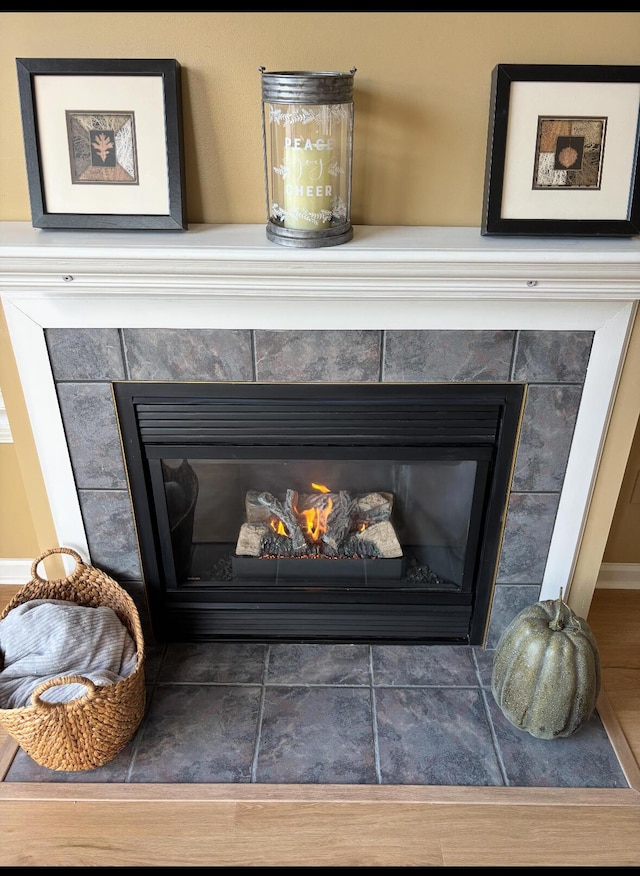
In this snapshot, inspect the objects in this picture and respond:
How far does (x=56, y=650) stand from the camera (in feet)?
5.72

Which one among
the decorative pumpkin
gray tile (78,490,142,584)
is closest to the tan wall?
gray tile (78,490,142,584)

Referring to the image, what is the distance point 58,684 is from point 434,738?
88cm

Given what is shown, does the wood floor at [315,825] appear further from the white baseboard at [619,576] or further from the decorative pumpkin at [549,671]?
the white baseboard at [619,576]

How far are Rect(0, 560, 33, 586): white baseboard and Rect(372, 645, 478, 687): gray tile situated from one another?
1.06 m

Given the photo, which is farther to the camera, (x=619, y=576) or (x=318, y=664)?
(x=619, y=576)

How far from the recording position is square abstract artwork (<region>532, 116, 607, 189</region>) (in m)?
1.44

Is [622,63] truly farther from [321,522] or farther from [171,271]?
[321,522]

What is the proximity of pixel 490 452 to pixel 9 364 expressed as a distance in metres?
1.14

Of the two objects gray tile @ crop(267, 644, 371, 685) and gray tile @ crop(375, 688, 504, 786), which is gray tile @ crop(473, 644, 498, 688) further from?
gray tile @ crop(267, 644, 371, 685)

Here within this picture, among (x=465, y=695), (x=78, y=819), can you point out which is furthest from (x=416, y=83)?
(x=78, y=819)

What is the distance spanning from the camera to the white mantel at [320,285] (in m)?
1.41

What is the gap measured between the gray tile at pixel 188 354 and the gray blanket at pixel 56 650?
624mm

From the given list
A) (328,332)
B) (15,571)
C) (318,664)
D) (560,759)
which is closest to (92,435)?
(328,332)

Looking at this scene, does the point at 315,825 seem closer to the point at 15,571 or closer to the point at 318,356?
the point at 318,356
